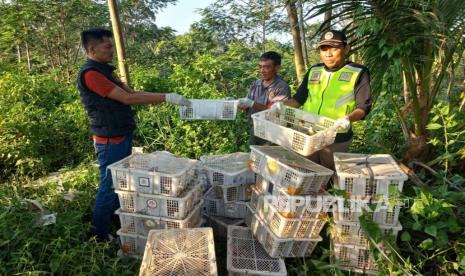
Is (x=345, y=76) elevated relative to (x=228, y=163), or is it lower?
elevated

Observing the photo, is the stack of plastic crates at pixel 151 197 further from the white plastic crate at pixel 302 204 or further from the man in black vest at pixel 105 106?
the white plastic crate at pixel 302 204

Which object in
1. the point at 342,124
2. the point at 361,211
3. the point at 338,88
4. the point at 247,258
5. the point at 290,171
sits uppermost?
the point at 338,88

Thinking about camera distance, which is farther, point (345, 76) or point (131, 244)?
point (131, 244)

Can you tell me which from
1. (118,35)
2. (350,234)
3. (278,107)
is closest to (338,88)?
(278,107)

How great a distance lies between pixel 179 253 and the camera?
2.49 meters

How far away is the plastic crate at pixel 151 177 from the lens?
273 centimetres

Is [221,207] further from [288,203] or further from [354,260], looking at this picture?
[354,260]

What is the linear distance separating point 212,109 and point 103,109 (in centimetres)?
96

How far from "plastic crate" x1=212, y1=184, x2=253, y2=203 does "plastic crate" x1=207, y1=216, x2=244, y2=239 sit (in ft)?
0.68

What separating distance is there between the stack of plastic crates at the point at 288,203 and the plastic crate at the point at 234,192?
1.13 ft

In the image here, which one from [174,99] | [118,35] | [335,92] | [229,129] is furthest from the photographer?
[118,35]

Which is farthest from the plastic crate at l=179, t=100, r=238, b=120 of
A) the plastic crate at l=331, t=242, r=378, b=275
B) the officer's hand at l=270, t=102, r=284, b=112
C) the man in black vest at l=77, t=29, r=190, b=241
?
the plastic crate at l=331, t=242, r=378, b=275

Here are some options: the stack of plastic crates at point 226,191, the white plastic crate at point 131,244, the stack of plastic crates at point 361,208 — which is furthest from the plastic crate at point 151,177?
the stack of plastic crates at point 361,208

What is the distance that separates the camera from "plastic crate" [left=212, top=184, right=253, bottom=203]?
329 centimetres
